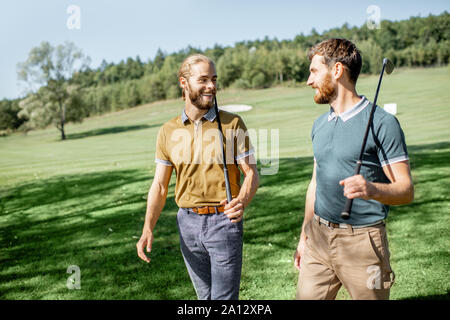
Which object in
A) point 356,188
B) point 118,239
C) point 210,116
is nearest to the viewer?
point 356,188

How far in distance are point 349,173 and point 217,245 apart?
3.28 ft

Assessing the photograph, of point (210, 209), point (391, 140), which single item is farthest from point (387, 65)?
point (210, 209)

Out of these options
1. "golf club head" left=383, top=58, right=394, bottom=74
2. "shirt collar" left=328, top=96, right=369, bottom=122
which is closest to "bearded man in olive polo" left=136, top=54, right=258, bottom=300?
"shirt collar" left=328, top=96, right=369, bottom=122

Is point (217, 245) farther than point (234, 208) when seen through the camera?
Yes

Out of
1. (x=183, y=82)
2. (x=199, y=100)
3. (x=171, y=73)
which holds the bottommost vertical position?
(x=199, y=100)

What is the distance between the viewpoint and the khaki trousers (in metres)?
2.24

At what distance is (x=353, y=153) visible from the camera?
2.20 metres

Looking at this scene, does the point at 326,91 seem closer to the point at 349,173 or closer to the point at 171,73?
the point at 349,173

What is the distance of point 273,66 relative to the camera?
68062 mm

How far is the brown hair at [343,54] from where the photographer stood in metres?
2.26

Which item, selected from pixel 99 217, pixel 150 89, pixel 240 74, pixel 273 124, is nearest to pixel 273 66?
pixel 240 74

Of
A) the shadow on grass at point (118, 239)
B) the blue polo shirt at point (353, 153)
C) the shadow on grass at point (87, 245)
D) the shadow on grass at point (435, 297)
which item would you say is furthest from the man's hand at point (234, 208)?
the shadow on grass at point (435, 297)

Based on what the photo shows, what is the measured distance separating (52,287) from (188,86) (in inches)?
133

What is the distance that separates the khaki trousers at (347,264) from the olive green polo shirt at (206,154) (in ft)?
2.28
